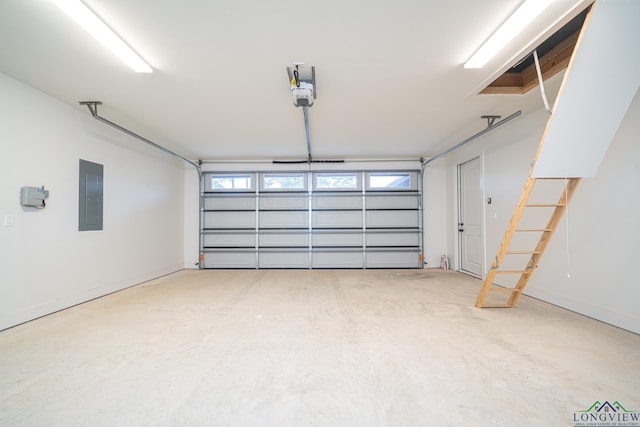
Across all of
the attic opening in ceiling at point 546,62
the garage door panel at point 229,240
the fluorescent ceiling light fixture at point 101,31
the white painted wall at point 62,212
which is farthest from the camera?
the garage door panel at point 229,240

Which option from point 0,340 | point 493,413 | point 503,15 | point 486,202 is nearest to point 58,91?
point 0,340

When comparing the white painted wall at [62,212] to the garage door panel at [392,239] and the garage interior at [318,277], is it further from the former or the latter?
the garage door panel at [392,239]

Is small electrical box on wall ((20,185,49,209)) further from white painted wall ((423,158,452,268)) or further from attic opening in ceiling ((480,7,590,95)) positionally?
white painted wall ((423,158,452,268))

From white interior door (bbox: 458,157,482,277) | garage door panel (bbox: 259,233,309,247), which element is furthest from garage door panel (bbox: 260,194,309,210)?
white interior door (bbox: 458,157,482,277)

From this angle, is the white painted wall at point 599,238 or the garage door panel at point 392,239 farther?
the garage door panel at point 392,239

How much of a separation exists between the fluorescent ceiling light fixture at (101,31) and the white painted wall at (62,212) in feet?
5.00

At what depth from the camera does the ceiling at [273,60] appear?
2.04 metres

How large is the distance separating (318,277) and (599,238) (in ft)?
13.7

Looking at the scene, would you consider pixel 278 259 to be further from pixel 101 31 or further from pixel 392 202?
pixel 101 31

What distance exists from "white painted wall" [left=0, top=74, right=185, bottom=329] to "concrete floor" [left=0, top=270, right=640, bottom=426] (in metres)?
0.43

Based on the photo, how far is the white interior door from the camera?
5349mm

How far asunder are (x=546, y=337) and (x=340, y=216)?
4609 mm

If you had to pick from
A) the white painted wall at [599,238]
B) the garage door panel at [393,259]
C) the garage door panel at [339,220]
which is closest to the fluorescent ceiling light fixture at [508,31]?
the white painted wall at [599,238]

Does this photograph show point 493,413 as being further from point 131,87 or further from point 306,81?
point 131,87
